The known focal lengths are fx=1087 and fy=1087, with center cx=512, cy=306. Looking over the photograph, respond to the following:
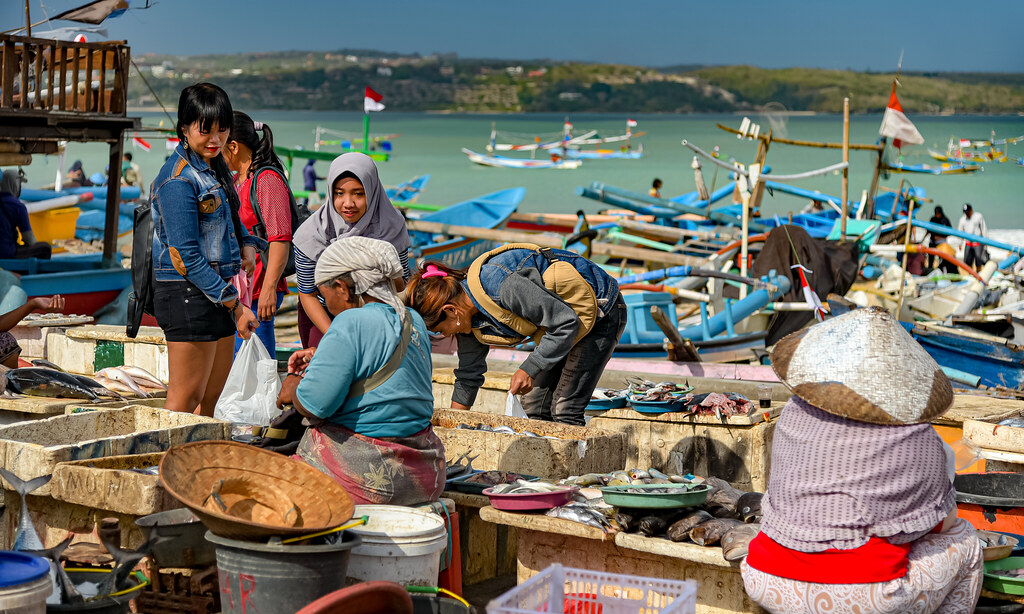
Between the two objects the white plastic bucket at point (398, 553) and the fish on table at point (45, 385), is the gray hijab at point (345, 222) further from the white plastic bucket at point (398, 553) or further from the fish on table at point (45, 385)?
the white plastic bucket at point (398, 553)

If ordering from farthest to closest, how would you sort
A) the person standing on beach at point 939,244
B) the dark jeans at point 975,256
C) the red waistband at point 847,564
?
the person standing on beach at point 939,244 < the dark jeans at point 975,256 < the red waistband at point 847,564

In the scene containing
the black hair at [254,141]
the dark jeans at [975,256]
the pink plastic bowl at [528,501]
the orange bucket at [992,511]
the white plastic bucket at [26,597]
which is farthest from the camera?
the dark jeans at [975,256]

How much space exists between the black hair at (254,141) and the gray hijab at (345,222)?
0.62 metres

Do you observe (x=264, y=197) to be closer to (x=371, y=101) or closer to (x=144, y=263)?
(x=144, y=263)

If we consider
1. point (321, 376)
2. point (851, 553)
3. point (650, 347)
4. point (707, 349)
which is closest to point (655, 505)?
point (851, 553)

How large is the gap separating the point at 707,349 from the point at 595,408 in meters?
3.57

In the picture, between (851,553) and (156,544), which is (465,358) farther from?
(851,553)

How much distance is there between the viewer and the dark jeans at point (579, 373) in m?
4.97

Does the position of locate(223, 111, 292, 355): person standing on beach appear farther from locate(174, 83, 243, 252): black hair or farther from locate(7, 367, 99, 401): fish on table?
locate(7, 367, 99, 401): fish on table

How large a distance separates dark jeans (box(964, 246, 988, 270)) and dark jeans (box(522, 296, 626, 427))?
14.3 m

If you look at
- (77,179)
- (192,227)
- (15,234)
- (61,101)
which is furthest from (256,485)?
(77,179)

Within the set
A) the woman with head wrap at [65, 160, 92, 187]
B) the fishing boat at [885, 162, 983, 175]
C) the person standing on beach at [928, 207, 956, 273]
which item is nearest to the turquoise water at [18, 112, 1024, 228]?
the fishing boat at [885, 162, 983, 175]

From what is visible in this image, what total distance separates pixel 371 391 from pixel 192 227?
4.59ft

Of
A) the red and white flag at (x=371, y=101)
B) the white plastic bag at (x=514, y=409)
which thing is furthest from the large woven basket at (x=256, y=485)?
the red and white flag at (x=371, y=101)
